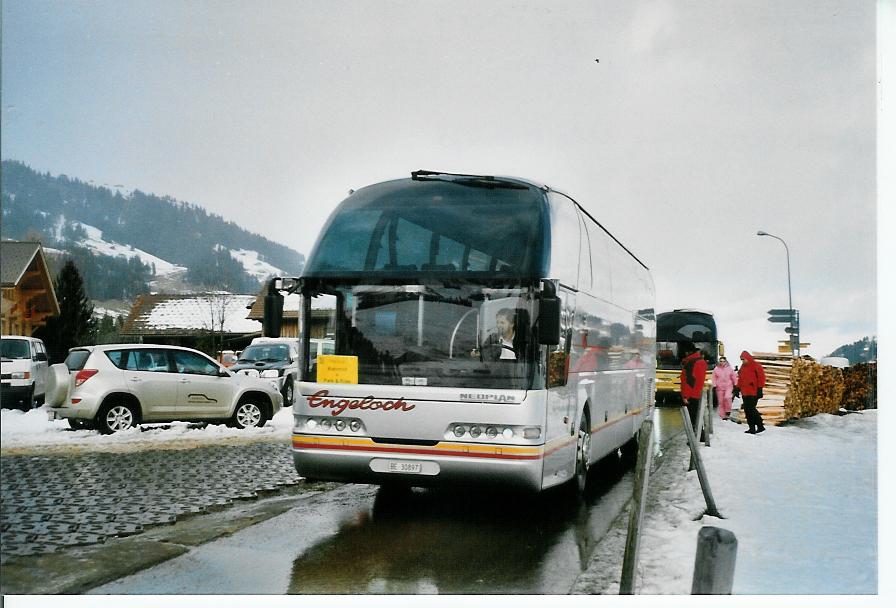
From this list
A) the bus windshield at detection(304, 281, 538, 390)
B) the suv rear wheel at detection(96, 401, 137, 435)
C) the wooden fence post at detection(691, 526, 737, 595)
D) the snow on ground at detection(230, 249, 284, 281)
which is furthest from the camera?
the suv rear wheel at detection(96, 401, 137, 435)

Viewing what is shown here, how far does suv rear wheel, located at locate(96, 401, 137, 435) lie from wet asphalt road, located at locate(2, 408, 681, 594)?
66 centimetres

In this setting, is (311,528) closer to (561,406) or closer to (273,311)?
(273,311)

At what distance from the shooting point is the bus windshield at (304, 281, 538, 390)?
638 cm

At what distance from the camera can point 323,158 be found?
786cm

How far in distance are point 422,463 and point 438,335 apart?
3.20 ft

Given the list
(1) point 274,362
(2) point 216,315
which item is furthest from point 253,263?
(1) point 274,362

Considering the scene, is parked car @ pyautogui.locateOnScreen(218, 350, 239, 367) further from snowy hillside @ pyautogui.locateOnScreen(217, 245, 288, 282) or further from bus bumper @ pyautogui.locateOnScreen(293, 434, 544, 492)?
bus bumper @ pyautogui.locateOnScreen(293, 434, 544, 492)

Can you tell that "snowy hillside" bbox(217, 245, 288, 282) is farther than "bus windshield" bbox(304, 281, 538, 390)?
Yes

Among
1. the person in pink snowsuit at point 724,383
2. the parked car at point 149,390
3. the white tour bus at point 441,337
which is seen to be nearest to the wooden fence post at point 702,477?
the person in pink snowsuit at point 724,383

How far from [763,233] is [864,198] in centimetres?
88

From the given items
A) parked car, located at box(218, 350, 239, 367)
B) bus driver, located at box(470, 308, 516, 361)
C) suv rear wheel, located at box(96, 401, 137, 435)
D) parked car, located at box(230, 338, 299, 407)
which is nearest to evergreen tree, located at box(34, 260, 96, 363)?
parked car, located at box(218, 350, 239, 367)

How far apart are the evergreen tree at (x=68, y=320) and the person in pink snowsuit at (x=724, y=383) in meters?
5.92

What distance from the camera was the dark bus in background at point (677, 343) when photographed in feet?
26.7

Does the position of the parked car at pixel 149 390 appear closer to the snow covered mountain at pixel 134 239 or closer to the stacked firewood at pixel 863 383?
the snow covered mountain at pixel 134 239
